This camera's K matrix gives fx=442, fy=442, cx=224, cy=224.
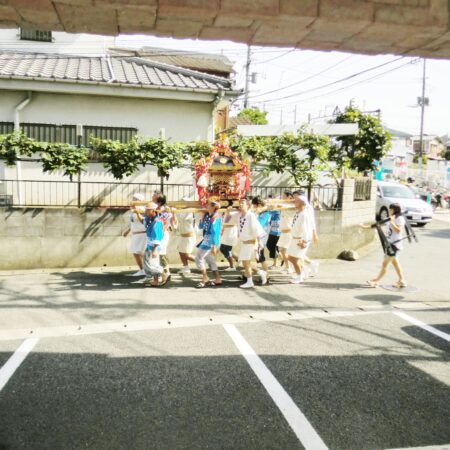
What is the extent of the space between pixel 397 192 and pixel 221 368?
1758cm

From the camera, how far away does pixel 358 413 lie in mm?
4266

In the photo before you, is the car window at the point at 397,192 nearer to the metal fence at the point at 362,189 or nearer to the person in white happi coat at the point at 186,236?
the metal fence at the point at 362,189

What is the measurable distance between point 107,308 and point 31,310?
1.25 meters

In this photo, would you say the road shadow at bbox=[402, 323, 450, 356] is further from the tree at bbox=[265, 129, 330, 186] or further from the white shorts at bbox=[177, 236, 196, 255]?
the tree at bbox=[265, 129, 330, 186]

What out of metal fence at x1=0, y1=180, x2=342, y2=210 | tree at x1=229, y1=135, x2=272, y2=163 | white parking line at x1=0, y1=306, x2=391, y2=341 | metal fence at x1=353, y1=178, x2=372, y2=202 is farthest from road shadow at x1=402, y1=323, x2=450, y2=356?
metal fence at x1=353, y1=178, x2=372, y2=202

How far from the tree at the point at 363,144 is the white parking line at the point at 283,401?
38.1 feet

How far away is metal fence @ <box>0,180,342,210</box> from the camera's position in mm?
12008

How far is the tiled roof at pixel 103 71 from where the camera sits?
12.9 m

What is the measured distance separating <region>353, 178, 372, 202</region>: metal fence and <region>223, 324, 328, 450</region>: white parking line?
10478 mm

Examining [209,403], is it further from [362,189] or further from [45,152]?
[362,189]

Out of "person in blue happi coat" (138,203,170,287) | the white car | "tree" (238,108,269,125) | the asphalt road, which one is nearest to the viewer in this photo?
the asphalt road

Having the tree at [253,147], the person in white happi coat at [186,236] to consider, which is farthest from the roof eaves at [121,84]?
the person in white happi coat at [186,236]

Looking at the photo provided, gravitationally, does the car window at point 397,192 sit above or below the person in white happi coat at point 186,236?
above

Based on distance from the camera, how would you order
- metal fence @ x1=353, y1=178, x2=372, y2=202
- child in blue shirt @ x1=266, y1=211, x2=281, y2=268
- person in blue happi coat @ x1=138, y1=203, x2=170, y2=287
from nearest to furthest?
person in blue happi coat @ x1=138, y1=203, x2=170, y2=287 → child in blue shirt @ x1=266, y1=211, x2=281, y2=268 → metal fence @ x1=353, y1=178, x2=372, y2=202
